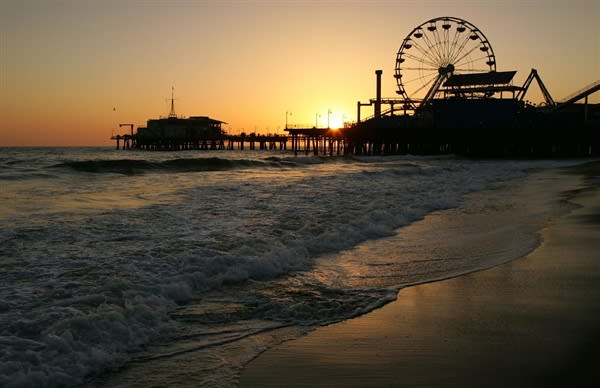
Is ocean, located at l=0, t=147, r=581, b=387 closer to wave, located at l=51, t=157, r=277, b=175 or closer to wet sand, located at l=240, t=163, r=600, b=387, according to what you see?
wet sand, located at l=240, t=163, r=600, b=387

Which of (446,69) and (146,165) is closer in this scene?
(146,165)

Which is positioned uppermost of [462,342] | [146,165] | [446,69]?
[446,69]

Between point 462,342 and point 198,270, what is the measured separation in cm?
319

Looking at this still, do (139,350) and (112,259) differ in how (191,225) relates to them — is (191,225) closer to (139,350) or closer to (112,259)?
(112,259)

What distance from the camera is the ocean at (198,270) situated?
13.0 feet

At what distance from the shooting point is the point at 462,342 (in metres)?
4.27

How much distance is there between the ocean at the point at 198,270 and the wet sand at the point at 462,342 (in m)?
0.29

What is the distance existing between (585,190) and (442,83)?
1994 inches

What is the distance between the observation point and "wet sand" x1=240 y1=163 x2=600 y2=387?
3.59 meters

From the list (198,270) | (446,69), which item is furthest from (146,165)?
(446,69)

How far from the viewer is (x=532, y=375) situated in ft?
11.6

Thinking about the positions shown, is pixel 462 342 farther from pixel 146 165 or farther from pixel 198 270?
pixel 146 165

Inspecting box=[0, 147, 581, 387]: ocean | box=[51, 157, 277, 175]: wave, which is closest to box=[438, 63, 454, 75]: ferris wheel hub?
box=[51, 157, 277, 175]: wave

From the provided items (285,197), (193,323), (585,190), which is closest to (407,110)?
(585,190)
